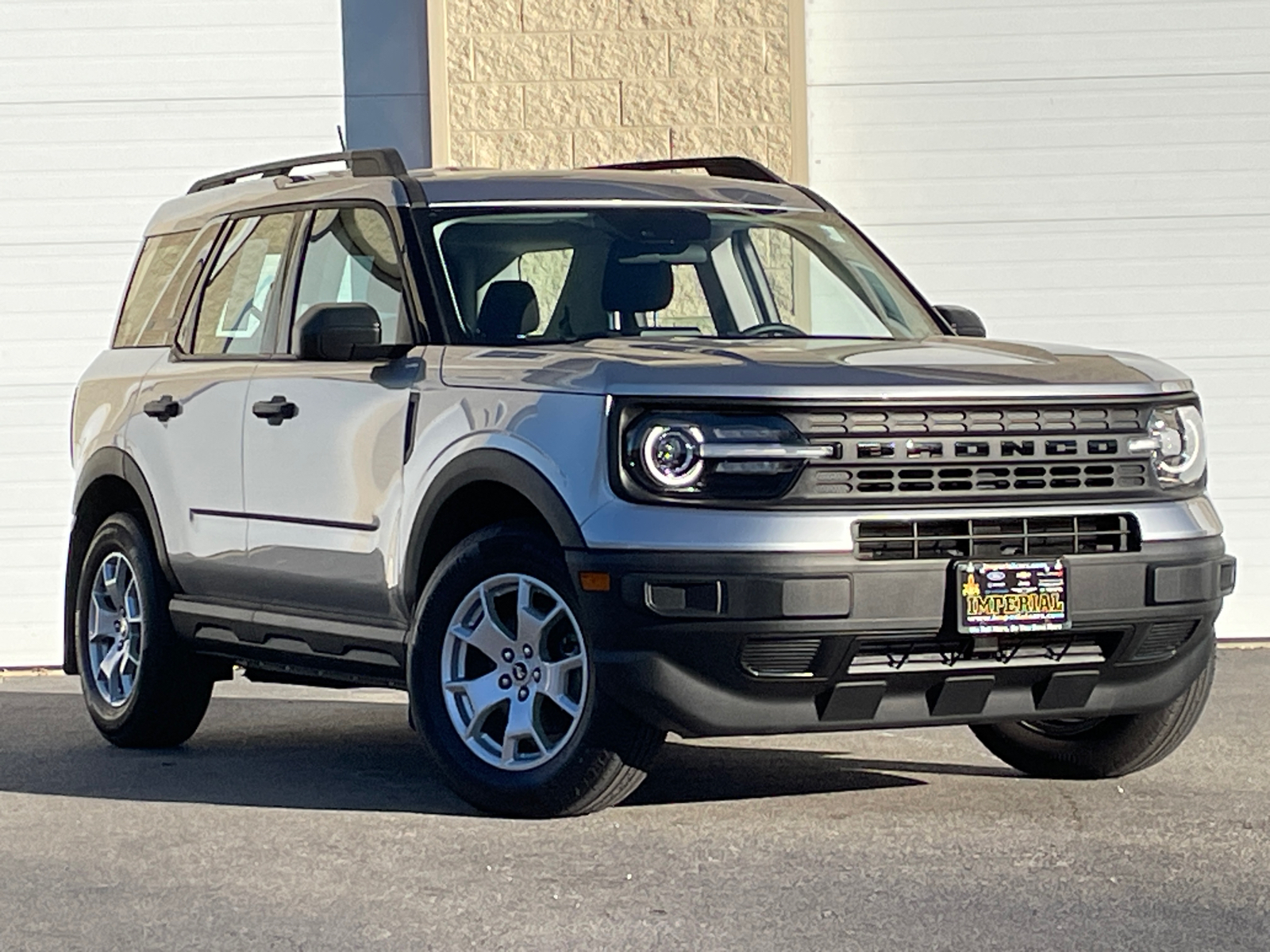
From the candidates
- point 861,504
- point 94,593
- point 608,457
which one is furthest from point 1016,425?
point 94,593

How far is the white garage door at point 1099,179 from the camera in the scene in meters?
13.0

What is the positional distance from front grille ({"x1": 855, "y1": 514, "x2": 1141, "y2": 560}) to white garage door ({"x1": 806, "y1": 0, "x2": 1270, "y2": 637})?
6.49 meters

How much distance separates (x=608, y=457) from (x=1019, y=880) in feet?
4.89

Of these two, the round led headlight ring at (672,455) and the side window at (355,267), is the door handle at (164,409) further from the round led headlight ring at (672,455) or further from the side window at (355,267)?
the round led headlight ring at (672,455)

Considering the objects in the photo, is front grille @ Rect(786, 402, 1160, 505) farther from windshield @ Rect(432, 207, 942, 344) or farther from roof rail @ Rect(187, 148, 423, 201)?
roof rail @ Rect(187, 148, 423, 201)

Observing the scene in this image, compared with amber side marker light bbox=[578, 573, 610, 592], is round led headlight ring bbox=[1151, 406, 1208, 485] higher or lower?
higher

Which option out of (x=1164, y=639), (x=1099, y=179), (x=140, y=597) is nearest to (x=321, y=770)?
(x=140, y=597)

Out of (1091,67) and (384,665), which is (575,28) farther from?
(384,665)

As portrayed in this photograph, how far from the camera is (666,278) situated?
7.61 m

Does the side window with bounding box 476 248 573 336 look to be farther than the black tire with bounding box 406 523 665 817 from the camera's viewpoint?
Yes

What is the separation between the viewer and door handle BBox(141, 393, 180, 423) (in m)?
8.38

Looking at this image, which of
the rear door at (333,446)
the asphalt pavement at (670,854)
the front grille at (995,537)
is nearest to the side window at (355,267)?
the rear door at (333,446)

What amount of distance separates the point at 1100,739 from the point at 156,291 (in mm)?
3822

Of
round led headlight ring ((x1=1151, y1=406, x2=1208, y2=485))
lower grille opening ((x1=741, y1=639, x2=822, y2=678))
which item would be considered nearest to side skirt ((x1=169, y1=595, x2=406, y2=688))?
lower grille opening ((x1=741, y1=639, x2=822, y2=678))
